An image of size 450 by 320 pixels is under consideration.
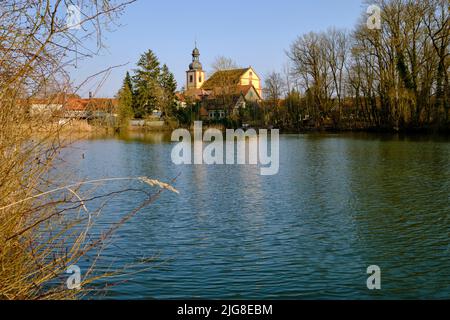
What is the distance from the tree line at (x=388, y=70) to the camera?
36344 millimetres

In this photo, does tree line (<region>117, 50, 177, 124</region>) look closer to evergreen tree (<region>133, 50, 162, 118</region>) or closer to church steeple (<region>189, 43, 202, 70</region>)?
evergreen tree (<region>133, 50, 162, 118</region>)

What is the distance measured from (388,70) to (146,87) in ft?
124

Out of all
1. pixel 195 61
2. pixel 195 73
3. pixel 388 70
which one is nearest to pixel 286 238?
pixel 388 70

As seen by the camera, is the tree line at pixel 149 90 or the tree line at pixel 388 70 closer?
the tree line at pixel 388 70

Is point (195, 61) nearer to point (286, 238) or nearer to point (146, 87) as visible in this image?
point (146, 87)

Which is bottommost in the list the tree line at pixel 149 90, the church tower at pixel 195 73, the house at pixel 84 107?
the house at pixel 84 107

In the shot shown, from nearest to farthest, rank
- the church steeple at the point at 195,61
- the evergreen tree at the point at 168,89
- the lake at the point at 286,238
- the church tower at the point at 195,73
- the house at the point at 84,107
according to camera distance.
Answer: the house at the point at 84,107
the lake at the point at 286,238
the evergreen tree at the point at 168,89
the church steeple at the point at 195,61
the church tower at the point at 195,73

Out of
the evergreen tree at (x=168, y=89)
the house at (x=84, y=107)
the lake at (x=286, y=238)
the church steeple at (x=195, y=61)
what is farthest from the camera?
the church steeple at (x=195, y=61)

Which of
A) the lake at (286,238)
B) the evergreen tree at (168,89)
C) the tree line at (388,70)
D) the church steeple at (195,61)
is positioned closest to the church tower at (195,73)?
the church steeple at (195,61)

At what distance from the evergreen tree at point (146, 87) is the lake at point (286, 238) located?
169 feet

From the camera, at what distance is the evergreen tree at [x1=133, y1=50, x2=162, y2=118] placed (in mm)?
67500

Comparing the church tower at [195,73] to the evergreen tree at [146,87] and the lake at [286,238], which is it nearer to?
the evergreen tree at [146,87]

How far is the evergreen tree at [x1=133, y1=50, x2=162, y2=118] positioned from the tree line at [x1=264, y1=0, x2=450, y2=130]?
74.5 ft

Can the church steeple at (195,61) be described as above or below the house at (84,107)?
above
